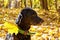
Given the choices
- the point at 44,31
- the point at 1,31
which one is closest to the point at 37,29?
the point at 44,31

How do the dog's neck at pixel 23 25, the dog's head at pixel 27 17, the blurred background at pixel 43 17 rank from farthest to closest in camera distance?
the blurred background at pixel 43 17 < the dog's neck at pixel 23 25 < the dog's head at pixel 27 17

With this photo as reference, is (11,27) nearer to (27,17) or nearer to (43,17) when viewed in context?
(27,17)

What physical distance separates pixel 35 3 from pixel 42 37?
20.5 feet

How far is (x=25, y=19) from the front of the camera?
4.48 m

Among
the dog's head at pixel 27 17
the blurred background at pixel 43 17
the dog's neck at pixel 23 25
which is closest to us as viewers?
the dog's head at pixel 27 17

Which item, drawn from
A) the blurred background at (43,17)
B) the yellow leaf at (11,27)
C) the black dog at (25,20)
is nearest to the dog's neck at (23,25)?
the black dog at (25,20)

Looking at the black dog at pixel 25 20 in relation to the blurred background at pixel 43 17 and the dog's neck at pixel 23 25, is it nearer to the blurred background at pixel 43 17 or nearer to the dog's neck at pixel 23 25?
the dog's neck at pixel 23 25

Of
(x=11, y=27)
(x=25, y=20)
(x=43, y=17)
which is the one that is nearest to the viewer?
(x=11, y=27)

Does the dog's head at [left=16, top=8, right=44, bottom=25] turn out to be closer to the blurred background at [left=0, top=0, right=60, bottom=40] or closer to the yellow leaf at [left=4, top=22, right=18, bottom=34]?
the yellow leaf at [left=4, top=22, right=18, bottom=34]

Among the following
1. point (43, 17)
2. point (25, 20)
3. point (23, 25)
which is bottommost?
point (43, 17)

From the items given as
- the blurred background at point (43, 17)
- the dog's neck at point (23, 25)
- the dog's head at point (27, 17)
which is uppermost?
the dog's head at point (27, 17)

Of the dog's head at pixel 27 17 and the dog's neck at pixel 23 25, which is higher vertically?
the dog's head at pixel 27 17

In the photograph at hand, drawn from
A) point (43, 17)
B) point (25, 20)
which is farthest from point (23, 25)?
point (43, 17)

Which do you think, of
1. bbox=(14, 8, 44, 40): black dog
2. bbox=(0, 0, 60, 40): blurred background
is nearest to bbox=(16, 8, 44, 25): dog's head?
bbox=(14, 8, 44, 40): black dog
